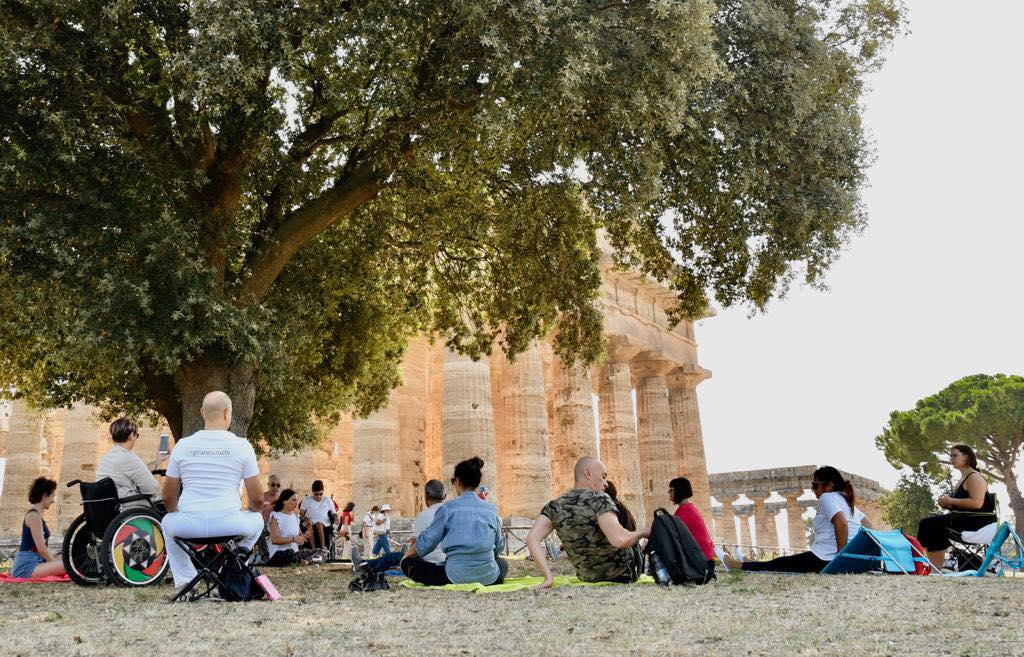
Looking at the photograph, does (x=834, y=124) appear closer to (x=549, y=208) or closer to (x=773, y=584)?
(x=549, y=208)

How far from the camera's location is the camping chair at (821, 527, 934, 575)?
9.88 m

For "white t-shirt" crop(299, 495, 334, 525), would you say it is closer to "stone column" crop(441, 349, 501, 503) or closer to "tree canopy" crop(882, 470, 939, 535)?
"stone column" crop(441, 349, 501, 503)

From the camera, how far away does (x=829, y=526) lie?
1045 centimetres

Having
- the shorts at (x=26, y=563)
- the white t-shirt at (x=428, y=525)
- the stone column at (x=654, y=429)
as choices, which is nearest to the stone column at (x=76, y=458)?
the stone column at (x=654, y=429)

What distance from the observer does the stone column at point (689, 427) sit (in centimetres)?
3650

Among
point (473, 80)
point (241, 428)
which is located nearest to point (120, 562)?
point (241, 428)

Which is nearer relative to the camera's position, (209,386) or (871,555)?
(871,555)

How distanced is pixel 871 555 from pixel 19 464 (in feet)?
97.5

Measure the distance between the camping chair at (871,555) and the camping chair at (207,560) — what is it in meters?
6.35

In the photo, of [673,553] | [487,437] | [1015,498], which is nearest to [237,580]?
[673,553]

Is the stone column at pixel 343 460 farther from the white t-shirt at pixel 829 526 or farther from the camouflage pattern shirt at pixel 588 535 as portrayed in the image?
the camouflage pattern shirt at pixel 588 535

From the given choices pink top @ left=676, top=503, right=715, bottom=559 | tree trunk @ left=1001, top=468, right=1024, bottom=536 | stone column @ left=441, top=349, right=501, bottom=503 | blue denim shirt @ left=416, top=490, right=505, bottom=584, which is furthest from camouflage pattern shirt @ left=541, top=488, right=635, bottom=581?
tree trunk @ left=1001, top=468, right=1024, bottom=536

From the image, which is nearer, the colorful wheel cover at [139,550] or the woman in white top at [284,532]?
the colorful wheel cover at [139,550]

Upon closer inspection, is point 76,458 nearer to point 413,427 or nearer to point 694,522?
point 413,427
